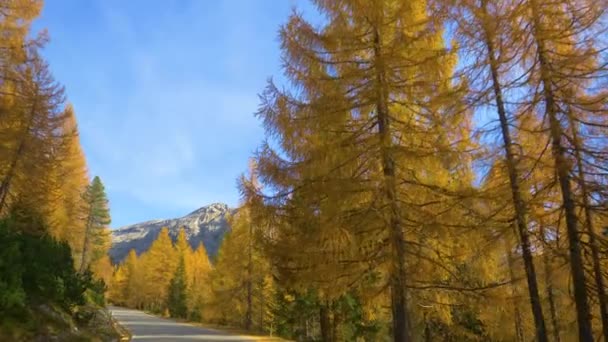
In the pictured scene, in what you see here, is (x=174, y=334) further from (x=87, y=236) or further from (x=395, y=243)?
(x=87, y=236)

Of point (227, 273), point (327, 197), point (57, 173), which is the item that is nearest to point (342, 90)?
point (327, 197)

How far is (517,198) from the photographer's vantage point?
8.74 metres

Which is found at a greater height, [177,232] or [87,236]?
[177,232]

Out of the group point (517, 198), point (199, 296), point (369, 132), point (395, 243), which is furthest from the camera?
point (199, 296)

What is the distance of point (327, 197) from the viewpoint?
9.27 metres

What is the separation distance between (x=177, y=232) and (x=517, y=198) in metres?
167

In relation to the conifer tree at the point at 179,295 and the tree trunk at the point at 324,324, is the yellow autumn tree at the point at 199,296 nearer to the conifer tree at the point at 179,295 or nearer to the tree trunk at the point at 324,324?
the conifer tree at the point at 179,295

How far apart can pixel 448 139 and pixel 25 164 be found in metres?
15.6

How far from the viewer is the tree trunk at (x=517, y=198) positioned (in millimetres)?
8367

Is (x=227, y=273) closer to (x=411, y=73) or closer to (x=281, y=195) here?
(x=281, y=195)

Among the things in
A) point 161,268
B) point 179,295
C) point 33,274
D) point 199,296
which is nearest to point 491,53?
point 33,274

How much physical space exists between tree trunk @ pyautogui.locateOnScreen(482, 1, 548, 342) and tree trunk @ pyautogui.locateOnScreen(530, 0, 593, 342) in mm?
783

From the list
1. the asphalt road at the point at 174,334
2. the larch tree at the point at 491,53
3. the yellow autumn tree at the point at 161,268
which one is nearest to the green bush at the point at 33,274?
the asphalt road at the point at 174,334

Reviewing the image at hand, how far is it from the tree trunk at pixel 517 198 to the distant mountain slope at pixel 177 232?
465 ft
